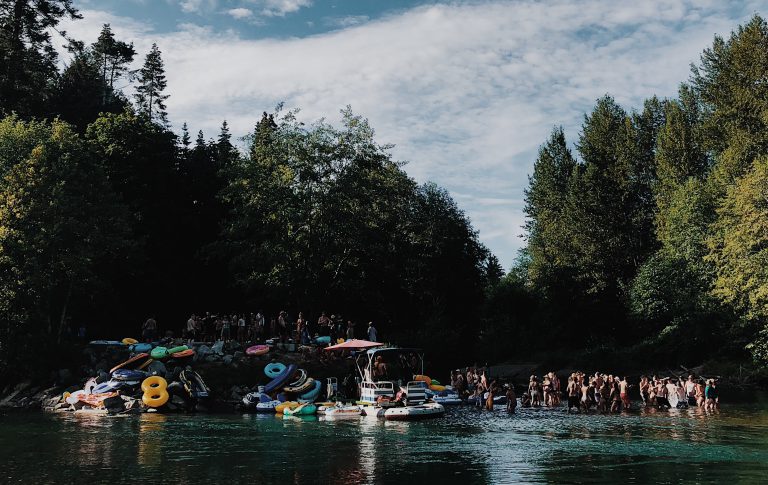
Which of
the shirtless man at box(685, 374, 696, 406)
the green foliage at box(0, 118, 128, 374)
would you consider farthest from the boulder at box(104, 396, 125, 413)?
the shirtless man at box(685, 374, 696, 406)

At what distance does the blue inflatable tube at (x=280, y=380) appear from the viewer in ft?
135

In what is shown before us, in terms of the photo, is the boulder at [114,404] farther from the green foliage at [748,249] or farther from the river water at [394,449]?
the green foliage at [748,249]

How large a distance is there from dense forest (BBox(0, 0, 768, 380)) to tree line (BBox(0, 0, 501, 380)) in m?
0.17

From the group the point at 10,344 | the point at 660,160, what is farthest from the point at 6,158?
the point at 660,160

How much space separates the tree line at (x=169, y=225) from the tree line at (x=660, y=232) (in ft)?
40.2

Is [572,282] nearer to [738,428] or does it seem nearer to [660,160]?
[660,160]

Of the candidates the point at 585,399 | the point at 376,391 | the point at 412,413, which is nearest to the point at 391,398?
the point at 376,391

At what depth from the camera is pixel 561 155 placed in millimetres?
84125

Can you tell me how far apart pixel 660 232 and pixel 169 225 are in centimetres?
4443

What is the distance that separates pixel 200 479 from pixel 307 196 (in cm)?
4132

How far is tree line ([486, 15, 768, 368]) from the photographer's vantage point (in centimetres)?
5238

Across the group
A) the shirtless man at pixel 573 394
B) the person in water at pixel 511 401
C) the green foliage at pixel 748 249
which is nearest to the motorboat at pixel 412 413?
the person in water at pixel 511 401

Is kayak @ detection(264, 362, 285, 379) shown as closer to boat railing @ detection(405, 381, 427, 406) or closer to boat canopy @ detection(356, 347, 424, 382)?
boat canopy @ detection(356, 347, 424, 382)

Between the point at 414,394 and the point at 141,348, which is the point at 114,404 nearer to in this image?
the point at 141,348
